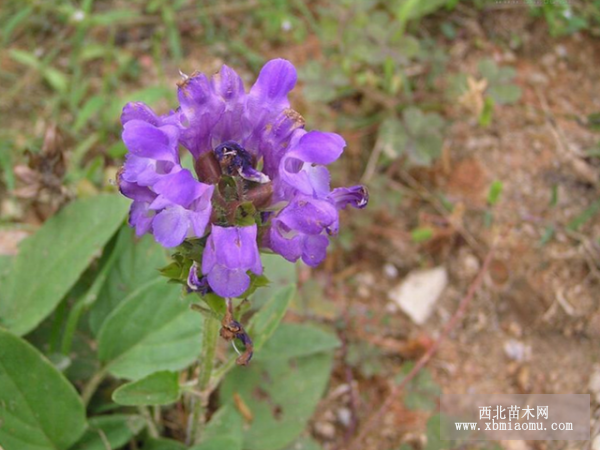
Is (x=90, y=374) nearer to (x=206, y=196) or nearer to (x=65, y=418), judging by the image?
(x=65, y=418)

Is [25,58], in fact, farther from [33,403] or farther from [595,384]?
[595,384]

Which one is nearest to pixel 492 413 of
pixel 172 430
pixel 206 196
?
pixel 172 430

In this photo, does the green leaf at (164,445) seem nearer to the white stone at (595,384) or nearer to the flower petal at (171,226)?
the flower petal at (171,226)

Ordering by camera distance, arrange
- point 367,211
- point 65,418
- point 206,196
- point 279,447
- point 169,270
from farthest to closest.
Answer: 1. point 367,211
2. point 279,447
3. point 65,418
4. point 169,270
5. point 206,196

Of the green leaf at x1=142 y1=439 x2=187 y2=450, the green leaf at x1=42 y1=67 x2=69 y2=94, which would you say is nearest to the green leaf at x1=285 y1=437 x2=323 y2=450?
A: the green leaf at x1=142 y1=439 x2=187 y2=450

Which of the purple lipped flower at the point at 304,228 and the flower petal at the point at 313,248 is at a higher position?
the purple lipped flower at the point at 304,228

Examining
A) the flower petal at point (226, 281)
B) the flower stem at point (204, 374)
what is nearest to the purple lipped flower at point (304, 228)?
the flower petal at point (226, 281)
